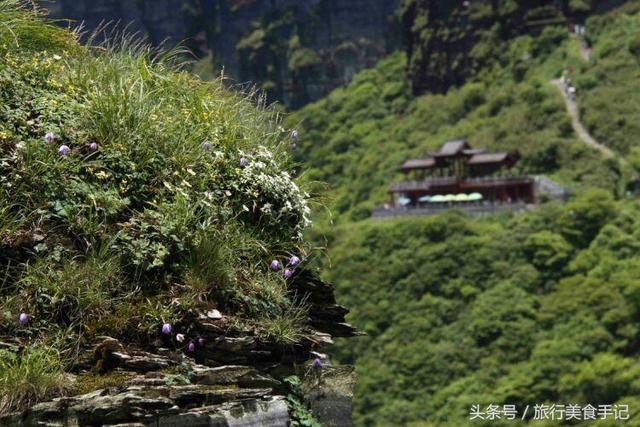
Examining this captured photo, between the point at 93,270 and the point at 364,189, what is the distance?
3610 inches

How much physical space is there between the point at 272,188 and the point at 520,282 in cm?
6166

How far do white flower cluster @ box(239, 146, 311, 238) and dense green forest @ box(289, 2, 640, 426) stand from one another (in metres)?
48.1

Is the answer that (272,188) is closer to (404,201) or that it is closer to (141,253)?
(141,253)

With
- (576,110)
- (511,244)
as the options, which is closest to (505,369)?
(511,244)

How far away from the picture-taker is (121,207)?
21.5 feet

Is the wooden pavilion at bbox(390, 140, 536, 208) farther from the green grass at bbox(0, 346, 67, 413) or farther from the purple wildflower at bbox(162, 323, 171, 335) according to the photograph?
the green grass at bbox(0, 346, 67, 413)

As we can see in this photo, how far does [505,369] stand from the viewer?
6197 cm

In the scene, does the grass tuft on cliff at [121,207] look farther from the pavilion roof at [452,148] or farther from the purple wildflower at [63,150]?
the pavilion roof at [452,148]

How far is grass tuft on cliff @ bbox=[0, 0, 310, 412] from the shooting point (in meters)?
6.05

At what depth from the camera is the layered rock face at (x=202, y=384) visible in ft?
17.9

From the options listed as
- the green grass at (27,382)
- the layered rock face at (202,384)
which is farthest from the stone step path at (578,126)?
the green grass at (27,382)

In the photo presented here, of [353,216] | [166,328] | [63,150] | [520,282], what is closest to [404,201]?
[353,216]

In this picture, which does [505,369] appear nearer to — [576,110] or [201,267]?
[576,110]

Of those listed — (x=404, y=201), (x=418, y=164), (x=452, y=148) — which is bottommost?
(x=404, y=201)
